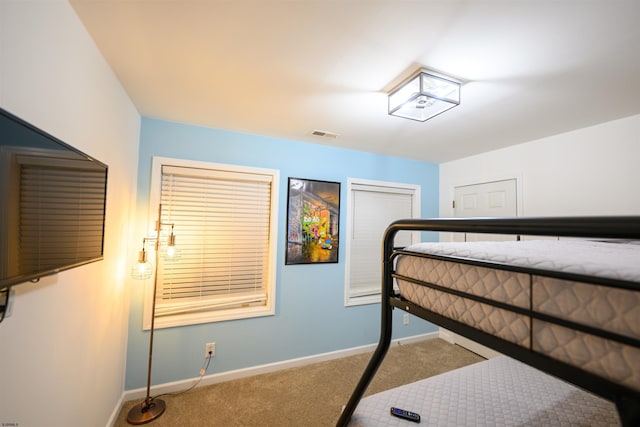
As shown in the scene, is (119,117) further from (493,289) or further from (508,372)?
(508,372)

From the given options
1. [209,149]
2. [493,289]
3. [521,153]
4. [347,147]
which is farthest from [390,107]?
[521,153]

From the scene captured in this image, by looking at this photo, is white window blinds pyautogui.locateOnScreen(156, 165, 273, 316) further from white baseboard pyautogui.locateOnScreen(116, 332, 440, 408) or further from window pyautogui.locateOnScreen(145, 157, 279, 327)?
white baseboard pyautogui.locateOnScreen(116, 332, 440, 408)

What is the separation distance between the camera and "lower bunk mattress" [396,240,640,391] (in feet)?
1.52

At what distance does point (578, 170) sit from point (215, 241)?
131 inches

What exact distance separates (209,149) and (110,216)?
100 cm

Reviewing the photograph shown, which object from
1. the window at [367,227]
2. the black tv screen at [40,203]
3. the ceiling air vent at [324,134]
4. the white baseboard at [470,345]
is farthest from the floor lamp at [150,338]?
the white baseboard at [470,345]

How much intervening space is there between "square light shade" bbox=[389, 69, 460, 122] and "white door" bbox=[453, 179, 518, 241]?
165cm

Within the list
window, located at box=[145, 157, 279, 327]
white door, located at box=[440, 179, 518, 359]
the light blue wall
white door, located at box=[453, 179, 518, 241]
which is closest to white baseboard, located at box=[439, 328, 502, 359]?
white door, located at box=[440, 179, 518, 359]

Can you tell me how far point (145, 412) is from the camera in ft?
5.84

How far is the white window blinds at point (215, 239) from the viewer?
6.95 ft

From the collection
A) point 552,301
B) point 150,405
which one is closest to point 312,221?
point 150,405

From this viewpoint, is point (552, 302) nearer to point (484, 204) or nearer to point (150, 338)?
point (150, 338)

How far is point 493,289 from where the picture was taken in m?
0.66

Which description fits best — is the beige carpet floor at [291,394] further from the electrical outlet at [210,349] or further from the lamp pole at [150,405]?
the electrical outlet at [210,349]
